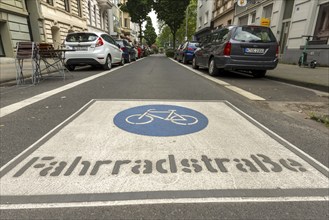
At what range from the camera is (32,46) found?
21.6ft

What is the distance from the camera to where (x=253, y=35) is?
818 centimetres

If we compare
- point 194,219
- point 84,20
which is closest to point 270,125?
point 194,219

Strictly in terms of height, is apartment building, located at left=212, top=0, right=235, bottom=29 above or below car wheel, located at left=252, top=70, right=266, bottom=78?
above

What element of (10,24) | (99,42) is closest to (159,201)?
(99,42)

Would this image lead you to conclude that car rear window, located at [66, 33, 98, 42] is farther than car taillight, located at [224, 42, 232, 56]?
Yes

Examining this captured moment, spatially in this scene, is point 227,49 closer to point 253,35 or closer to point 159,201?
point 253,35

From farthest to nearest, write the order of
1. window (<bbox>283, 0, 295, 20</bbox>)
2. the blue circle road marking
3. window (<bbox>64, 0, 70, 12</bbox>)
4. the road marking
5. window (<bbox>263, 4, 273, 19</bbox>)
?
window (<bbox>64, 0, 70, 12</bbox>) → window (<bbox>263, 4, 273, 19</bbox>) → window (<bbox>283, 0, 295, 20</bbox>) → the blue circle road marking → the road marking

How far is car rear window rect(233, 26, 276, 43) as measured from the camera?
26.6 ft

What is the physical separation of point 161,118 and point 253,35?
242 inches

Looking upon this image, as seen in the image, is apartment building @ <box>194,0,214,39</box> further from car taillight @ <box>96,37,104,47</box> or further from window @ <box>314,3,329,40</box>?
car taillight @ <box>96,37,104,47</box>

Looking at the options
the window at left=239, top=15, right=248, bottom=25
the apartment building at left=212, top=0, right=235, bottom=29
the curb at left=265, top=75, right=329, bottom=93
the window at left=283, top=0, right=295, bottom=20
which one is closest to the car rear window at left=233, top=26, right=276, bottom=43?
the curb at left=265, top=75, right=329, bottom=93

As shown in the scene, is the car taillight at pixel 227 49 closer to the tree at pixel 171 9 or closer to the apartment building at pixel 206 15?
the apartment building at pixel 206 15

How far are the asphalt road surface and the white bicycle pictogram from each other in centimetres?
2

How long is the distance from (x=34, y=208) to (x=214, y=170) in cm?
157
